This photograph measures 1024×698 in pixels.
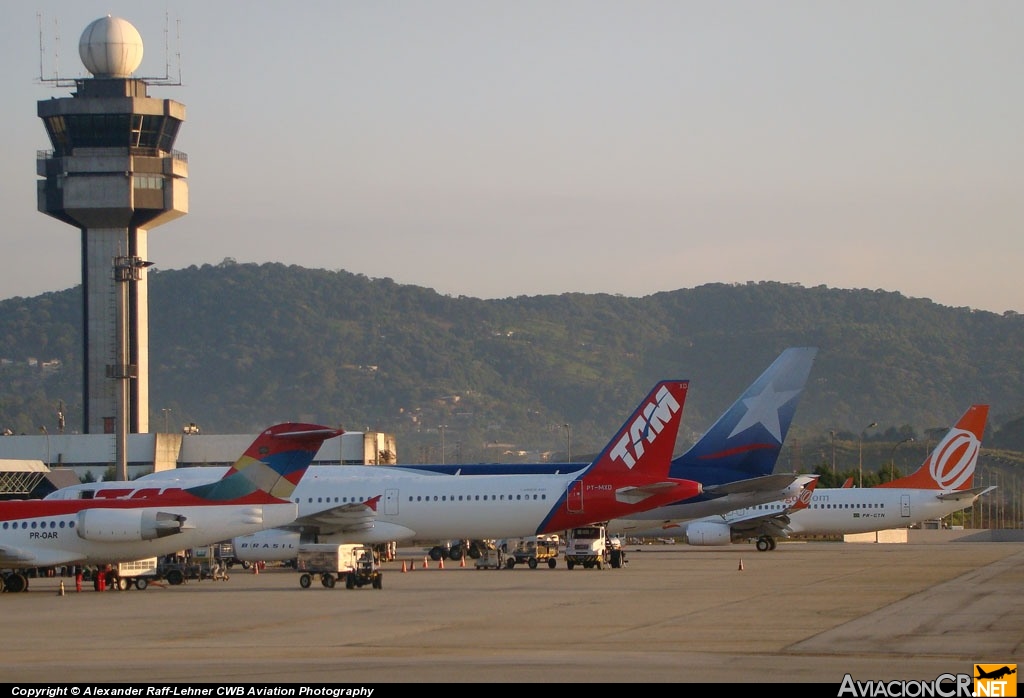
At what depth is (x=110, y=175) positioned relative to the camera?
9781 centimetres

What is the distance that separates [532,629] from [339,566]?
15.6m

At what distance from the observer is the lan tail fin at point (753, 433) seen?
1980 inches

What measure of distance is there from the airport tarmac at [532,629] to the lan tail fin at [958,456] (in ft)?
75.2

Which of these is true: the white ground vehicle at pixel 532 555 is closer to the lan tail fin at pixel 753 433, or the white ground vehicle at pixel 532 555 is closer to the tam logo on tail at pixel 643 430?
the tam logo on tail at pixel 643 430

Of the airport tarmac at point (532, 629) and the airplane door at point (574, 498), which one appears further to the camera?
the airplane door at point (574, 498)

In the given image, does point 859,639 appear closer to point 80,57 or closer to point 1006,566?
point 1006,566

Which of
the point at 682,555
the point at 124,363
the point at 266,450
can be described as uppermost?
the point at 124,363

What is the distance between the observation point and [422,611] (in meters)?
30.3

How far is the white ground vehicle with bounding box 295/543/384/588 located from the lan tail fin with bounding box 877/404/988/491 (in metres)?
36.5

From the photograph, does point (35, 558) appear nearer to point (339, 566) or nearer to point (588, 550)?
point (339, 566)

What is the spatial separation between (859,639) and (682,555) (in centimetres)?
4091

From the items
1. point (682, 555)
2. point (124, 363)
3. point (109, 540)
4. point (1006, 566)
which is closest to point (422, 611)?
point (109, 540)

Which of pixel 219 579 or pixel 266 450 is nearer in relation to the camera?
pixel 266 450

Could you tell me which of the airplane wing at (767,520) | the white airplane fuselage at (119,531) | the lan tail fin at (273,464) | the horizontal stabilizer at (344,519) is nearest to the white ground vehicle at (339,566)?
the white airplane fuselage at (119,531)
